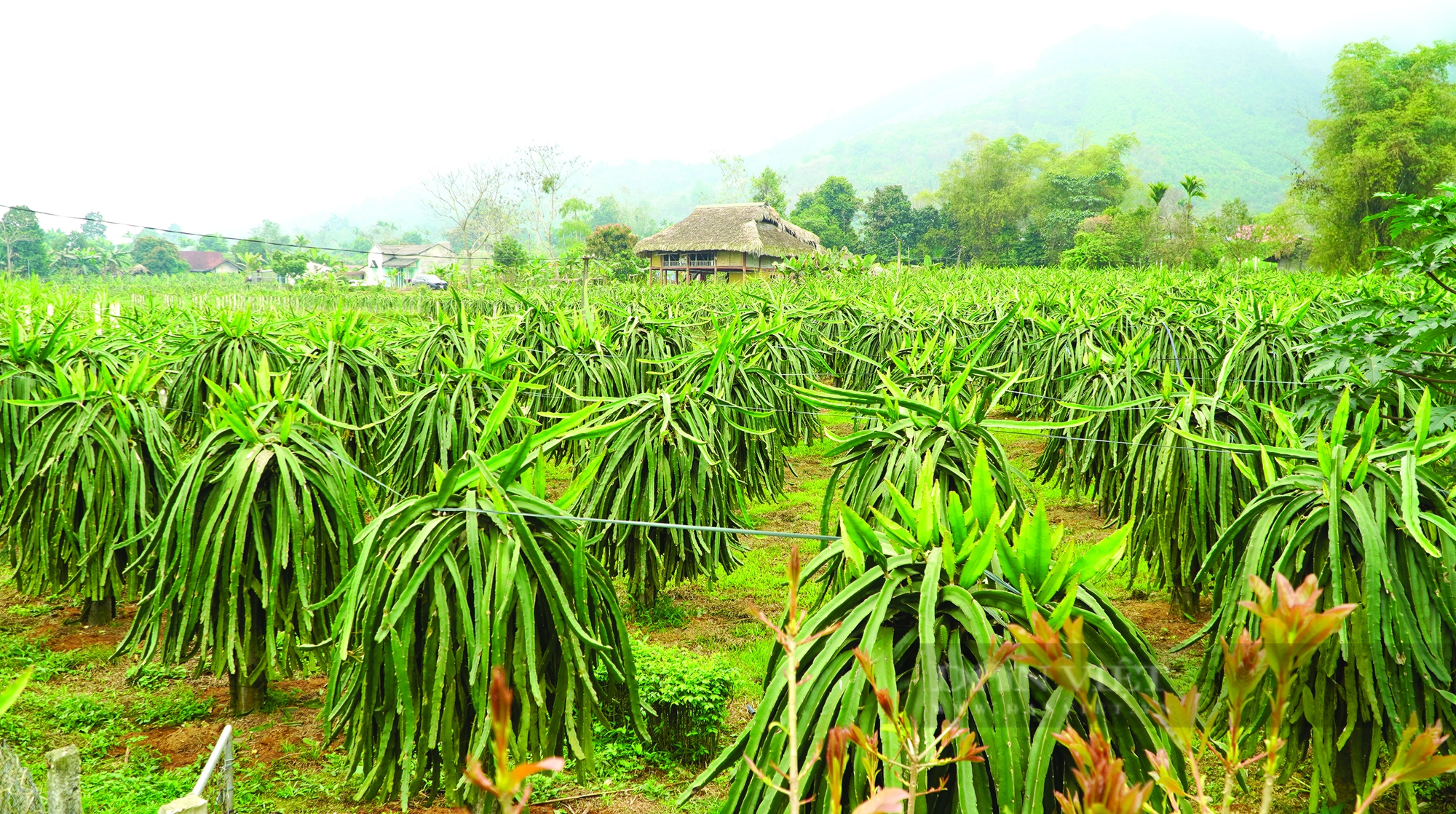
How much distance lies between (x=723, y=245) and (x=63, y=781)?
109 feet

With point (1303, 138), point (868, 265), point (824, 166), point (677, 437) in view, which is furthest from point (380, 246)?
point (1303, 138)

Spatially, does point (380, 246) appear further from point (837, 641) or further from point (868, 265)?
point (837, 641)

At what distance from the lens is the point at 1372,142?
23422 mm

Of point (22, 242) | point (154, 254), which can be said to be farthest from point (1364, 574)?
point (154, 254)

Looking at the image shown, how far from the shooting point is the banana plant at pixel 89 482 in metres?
3.58

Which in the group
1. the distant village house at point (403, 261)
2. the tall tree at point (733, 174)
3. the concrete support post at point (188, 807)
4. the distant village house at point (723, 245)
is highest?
the tall tree at point (733, 174)

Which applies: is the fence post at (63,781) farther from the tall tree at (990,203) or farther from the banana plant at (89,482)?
the tall tree at (990,203)

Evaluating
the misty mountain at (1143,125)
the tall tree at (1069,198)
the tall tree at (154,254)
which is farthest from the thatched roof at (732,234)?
the misty mountain at (1143,125)

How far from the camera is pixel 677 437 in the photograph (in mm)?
4078

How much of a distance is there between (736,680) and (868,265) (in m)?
19.5

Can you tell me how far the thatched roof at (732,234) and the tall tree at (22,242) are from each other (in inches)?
1401

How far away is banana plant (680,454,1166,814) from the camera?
4.15 feet

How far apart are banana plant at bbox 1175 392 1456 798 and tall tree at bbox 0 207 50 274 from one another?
2315 inches

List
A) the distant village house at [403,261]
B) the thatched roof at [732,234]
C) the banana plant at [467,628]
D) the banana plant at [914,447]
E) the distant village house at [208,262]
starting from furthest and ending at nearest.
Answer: the distant village house at [208,262] < the distant village house at [403,261] < the thatched roof at [732,234] < the banana plant at [914,447] < the banana plant at [467,628]
